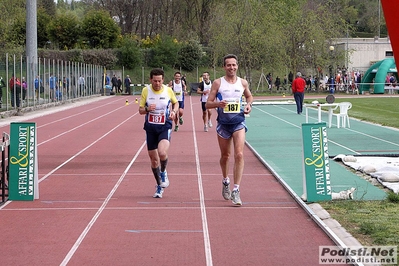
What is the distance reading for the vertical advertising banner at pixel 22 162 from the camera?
36.0 feet

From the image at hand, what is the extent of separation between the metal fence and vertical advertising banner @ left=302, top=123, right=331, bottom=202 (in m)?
22.9

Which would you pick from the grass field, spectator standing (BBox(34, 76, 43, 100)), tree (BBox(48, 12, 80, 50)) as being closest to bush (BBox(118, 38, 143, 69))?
tree (BBox(48, 12, 80, 50))

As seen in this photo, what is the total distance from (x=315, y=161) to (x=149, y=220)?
271cm

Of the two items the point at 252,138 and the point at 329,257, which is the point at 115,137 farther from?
the point at 329,257

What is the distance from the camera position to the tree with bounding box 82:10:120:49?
74.8 m

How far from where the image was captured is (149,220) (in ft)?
31.3

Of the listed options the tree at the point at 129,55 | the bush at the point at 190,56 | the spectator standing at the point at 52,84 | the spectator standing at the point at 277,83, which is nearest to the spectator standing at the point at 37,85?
the spectator standing at the point at 52,84

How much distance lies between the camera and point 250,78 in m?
66.6

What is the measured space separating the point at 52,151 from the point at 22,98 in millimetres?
18315

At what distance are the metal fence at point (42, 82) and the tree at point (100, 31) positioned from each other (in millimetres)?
15968

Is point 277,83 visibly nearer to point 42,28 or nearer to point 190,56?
point 190,56

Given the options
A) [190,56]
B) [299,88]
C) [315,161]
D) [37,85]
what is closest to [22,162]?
[315,161]

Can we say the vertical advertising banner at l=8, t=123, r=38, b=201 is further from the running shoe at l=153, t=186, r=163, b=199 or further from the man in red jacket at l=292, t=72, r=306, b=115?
the man in red jacket at l=292, t=72, r=306, b=115

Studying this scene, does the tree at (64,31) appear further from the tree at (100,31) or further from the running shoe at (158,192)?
the running shoe at (158,192)
